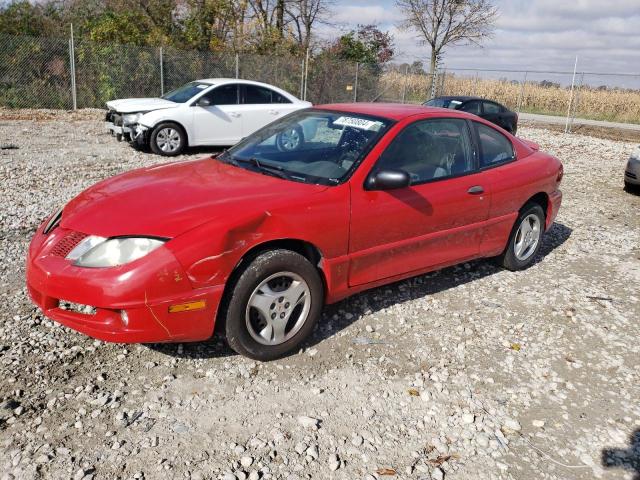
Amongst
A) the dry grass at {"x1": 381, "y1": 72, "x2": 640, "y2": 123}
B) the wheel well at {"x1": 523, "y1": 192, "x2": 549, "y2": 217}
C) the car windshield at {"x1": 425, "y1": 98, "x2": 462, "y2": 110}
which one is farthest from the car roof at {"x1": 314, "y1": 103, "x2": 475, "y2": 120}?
the dry grass at {"x1": 381, "y1": 72, "x2": 640, "y2": 123}

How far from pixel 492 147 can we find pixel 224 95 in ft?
24.5

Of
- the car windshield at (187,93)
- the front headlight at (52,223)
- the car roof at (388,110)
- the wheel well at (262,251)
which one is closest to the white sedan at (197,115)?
the car windshield at (187,93)

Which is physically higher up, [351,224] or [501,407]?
[351,224]

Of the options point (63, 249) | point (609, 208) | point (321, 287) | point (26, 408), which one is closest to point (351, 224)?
point (321, 287)

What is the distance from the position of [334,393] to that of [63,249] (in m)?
1.80

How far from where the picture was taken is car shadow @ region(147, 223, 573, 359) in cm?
362

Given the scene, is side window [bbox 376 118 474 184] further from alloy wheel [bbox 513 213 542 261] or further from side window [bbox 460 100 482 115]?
side window [bbox 460 100 482 115]

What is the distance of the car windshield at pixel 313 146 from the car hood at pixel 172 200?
186mm

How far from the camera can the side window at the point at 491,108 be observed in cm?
1560

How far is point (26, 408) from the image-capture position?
294 cm

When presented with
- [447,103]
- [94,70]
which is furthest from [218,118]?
[94,70]

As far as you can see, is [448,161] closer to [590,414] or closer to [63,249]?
[590,414]

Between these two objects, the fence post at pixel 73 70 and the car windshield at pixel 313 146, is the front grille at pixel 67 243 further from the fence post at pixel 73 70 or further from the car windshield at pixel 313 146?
the fence post at pixel 73 70

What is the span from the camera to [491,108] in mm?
15758
